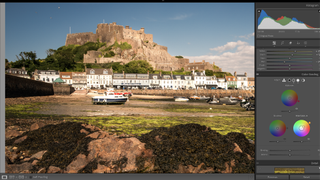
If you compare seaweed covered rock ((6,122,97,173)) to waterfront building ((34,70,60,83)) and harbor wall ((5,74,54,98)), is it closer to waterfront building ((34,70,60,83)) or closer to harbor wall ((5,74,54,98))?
harbor wall ((5,74,54,98))

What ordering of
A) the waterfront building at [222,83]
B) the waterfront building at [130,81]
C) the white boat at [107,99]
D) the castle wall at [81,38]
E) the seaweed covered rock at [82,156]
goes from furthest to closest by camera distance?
the castle wall at [81,38] < the waterfront building at [222,83] < the waterfront building at [130,81] < the white boat at [107,99] < the seaweed covered rock at [82,156]

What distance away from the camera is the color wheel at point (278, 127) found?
2301mm

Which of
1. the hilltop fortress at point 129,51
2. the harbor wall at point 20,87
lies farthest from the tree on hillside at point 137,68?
the harbor wall at point 20,87

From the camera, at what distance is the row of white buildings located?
207 ft

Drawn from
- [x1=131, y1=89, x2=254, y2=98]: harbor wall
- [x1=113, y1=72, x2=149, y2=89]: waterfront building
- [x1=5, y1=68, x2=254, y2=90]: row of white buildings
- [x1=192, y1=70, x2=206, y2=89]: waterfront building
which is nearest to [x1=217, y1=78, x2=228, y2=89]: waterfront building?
[x1=5, y1=68, x2=254, y2=90]: row of white buildings

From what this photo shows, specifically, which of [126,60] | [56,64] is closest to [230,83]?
[126,60]

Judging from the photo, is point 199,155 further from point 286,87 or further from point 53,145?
point 53,145

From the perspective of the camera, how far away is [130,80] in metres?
68.2

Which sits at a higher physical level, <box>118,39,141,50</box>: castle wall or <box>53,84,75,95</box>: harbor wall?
<box>118,39,141,50</box>: castle wall

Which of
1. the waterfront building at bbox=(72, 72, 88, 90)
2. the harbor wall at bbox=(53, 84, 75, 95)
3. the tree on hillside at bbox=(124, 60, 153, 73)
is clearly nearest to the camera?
the harbor wall at bbox=(53, 84, 75, 95)

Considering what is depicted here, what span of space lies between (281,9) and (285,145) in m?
1.67

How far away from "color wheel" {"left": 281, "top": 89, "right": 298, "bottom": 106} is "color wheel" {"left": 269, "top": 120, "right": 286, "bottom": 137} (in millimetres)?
245

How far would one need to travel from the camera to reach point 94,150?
4.13 m

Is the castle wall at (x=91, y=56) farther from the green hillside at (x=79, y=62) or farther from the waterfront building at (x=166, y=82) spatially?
the waterfront building at (x=166, y=82)
